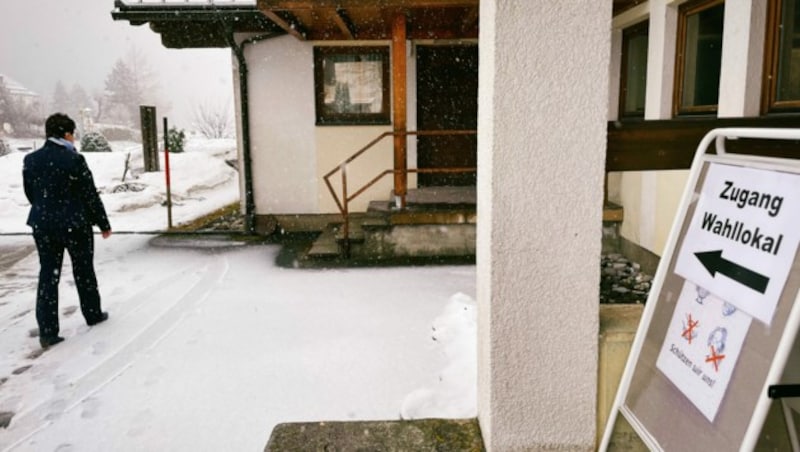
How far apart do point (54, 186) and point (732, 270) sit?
471cm

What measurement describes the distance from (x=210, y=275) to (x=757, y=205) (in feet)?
20.4

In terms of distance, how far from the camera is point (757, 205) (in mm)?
1467

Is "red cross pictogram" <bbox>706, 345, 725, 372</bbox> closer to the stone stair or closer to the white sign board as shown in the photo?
the white sign board

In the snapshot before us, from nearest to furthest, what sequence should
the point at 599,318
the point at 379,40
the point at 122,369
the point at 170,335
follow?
1. the point at 599,318
2. the point at 122,369
3. the point at 170,335
4. the point at 379,40

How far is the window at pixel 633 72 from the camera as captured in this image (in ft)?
23.9

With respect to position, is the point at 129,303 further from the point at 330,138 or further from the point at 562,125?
the point at 562,125

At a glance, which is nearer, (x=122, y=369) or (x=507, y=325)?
(x=507, y=325)

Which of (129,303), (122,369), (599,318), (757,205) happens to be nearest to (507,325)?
(599,318)

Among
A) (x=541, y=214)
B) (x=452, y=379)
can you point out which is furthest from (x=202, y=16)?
(x=541, y=214)

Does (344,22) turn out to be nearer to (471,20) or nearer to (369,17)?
(369,17)

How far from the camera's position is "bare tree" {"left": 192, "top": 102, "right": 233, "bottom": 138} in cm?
3981

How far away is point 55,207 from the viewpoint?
4504 mm

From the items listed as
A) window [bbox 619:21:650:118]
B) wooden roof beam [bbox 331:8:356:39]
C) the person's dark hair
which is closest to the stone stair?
window [bbox 619:21:650:118]

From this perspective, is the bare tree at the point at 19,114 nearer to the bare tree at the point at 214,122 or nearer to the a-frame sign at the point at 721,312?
the bare tree at the point at 214,122
